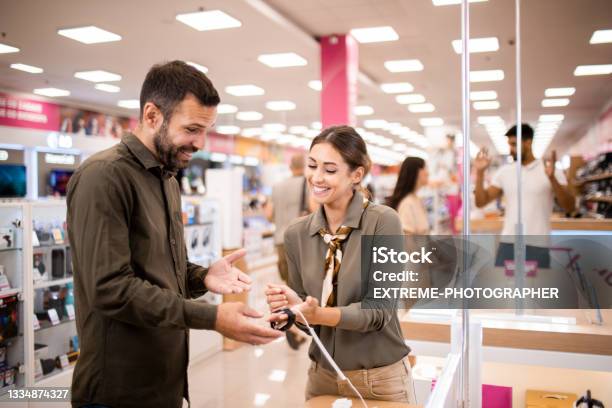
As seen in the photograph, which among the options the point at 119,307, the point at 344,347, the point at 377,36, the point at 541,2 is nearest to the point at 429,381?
the point at 344,347

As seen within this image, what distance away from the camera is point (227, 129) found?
1616cm

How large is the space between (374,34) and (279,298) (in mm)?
5993

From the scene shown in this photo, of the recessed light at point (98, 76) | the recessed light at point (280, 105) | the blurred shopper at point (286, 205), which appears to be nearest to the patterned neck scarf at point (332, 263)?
the blurred shopper at point (286, 205)

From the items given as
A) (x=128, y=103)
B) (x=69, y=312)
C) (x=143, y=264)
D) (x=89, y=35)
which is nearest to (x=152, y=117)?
(x=143, y=264)

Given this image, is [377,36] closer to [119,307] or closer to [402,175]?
[402,175]

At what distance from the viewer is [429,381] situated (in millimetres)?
2406

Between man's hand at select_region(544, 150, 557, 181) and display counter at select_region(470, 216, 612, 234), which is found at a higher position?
man's hand at select_region(544, 150, 557, 181)

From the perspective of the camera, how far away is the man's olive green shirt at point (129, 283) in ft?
4.09

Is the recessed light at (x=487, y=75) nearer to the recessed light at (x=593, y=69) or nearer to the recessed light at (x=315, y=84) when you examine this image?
the recessed light at (x=593, y=69)

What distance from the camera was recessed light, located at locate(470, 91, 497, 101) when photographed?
9.80 metres

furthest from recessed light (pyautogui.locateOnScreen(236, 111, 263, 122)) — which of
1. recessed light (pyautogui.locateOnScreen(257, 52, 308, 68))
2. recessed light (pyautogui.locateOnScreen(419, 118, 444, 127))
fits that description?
recessed light (pyautogui.locateOnScreen(257, 52, 308, 68))

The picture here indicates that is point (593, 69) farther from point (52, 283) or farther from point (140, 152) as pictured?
point (140, 152)

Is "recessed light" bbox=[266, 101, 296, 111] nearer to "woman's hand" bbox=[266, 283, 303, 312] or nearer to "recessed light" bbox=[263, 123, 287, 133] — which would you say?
"recessed light" bbox=[263, 123, 287, 133]

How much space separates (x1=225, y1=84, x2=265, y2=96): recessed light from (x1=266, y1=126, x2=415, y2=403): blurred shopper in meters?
8.55
